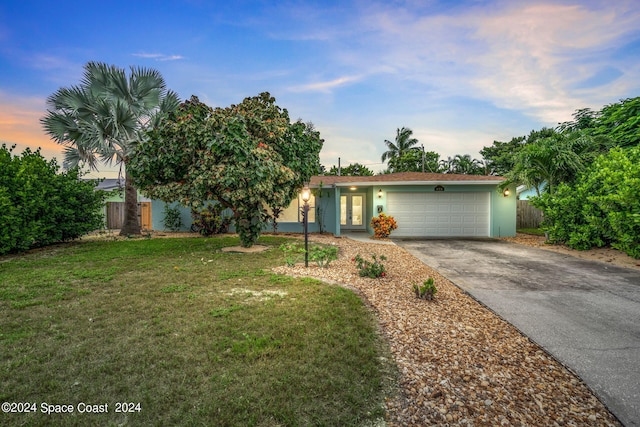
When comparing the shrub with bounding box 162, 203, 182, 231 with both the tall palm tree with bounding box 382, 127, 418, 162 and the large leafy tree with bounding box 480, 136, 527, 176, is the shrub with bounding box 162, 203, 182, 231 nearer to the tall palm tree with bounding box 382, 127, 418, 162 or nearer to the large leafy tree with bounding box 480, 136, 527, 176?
the tall palm tree with bounding box 382, 127, 418, 162

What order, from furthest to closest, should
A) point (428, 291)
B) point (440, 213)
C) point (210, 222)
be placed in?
point (210, 222) < point (440, 213) < point (428, 291)

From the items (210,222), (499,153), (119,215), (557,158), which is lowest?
(210,222)

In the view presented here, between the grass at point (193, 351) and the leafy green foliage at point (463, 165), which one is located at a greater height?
the leafy green foliage at point (463, 165)

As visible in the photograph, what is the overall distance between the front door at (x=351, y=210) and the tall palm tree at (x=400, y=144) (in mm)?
14113

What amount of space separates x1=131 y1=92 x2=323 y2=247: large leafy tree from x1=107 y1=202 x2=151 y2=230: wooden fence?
9.72 meters

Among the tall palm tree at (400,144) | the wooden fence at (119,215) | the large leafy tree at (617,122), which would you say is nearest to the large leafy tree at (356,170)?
the tall palm tree at (400,144)

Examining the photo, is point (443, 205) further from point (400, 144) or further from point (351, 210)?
point (400, 144)

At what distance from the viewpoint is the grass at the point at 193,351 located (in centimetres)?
200

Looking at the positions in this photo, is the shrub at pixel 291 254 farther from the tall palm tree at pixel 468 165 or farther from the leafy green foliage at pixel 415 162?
the tall palm tree at pixel 468 165

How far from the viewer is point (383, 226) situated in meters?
11.6

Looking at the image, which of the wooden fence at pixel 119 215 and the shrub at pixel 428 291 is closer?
the shrub at pixel 428 291

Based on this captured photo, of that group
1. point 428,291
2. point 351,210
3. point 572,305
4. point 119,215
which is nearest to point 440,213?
point 351,210

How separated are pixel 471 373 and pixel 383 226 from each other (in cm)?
925

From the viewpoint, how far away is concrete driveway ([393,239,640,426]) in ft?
7.97
